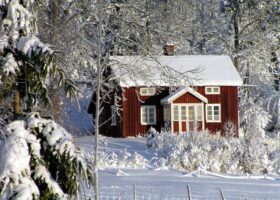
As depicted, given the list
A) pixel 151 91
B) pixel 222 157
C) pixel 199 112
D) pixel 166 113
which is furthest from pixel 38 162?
pixel 151 91

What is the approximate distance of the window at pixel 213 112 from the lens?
3531cm

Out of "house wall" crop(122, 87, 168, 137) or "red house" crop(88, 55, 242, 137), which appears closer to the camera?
"red house" crop(88, 55, 242, 137)

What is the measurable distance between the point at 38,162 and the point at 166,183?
10.5 m

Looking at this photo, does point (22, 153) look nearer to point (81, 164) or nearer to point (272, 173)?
point (81, 164)

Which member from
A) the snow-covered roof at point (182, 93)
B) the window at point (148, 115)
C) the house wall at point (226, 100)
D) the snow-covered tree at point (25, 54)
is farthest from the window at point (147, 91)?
the snow-covered tree at point (25, 54)

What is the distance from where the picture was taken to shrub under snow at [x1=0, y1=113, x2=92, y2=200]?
216 inches

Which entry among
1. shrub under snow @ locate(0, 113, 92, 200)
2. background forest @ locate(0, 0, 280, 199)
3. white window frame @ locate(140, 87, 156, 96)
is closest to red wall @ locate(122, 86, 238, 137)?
white window frame @ locate(140, 87, 156, 96)

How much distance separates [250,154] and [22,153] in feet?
51.4

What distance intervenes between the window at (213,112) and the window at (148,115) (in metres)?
3.10

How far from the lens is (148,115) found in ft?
116

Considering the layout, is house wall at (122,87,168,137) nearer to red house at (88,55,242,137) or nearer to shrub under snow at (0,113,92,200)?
red house at (88,55,242,137)

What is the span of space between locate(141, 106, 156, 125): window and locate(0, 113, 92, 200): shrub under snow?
28.8m

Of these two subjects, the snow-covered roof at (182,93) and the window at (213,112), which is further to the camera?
the window at (213,112)

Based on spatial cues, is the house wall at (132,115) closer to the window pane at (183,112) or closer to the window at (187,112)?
the window at (187,112)
